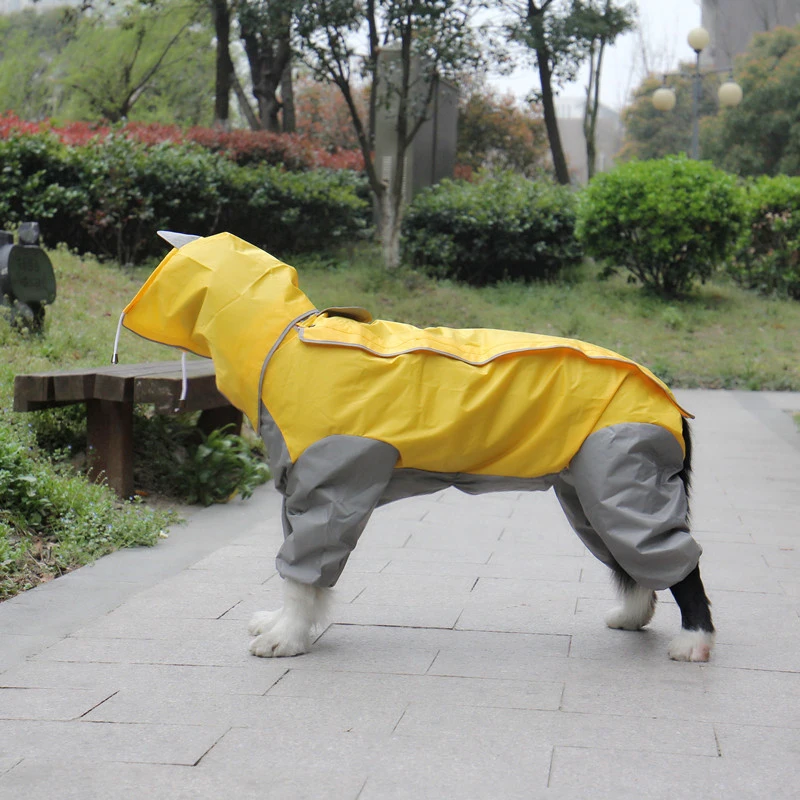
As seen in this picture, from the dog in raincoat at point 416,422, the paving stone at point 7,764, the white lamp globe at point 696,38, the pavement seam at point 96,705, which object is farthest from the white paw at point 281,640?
the white lamp globe at point 696,38

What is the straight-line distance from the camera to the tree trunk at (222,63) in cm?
1670

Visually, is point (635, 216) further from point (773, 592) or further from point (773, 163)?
point (773, 163)

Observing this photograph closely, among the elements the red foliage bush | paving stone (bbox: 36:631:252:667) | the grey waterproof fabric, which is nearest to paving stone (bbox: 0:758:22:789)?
paving stone (bbox: 36:631:252:667)

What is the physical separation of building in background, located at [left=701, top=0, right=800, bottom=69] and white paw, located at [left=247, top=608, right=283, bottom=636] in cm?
3724

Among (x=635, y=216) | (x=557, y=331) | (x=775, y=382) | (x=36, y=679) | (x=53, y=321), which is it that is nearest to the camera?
(x=36, y=679)

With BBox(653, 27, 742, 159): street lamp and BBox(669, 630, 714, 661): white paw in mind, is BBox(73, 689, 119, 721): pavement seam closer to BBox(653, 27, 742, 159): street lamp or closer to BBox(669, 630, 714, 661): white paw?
BBox(669, 630, 714, 661): white paw

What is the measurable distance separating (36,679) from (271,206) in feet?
37.9

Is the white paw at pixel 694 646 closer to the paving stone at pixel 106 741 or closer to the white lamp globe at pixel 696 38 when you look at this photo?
the paving stone at pixel 106 741

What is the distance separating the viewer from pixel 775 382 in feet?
34.3

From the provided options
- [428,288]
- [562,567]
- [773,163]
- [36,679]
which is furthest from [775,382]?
[773,163]

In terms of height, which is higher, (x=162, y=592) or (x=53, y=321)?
(x=53, y=321)

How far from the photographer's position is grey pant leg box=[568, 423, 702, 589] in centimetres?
301

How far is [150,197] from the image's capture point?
12.3 m

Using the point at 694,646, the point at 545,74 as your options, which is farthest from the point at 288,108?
the point at 694,646
